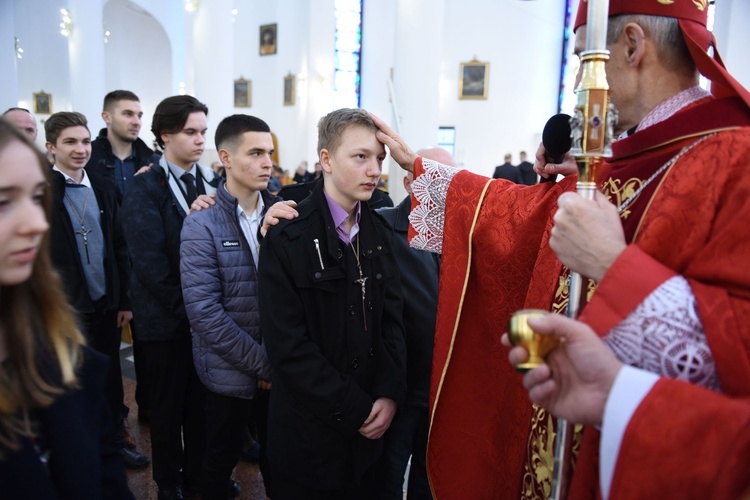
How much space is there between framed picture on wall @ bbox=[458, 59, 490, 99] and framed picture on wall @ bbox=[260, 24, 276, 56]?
19.8ft

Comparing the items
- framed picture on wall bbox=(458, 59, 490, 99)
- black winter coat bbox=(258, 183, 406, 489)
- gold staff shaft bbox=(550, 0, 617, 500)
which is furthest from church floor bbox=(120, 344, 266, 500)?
framed picture on wall bbox=(458, 59, 490, 99)

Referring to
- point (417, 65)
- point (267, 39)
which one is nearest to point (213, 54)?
point (267, 39)

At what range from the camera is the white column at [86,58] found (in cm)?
1245

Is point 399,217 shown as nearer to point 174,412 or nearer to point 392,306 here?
point 392,306

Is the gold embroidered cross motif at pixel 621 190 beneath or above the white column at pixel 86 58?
beneath

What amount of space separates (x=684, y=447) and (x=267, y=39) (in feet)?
59.3

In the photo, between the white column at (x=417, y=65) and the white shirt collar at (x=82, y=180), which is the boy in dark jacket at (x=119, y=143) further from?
the white column at (x=417, y=65)

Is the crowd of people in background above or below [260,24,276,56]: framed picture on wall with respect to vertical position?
below

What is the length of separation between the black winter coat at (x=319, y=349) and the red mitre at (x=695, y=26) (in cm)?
114

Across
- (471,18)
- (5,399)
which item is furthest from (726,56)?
(5,399)

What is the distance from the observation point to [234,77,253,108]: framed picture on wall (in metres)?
17.5

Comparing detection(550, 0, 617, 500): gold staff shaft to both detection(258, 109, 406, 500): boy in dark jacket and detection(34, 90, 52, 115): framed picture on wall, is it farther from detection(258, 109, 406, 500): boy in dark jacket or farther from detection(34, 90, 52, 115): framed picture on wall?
detection(34, 90, 52, 115): framed picture on wall

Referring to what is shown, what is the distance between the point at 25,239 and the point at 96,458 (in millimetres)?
489

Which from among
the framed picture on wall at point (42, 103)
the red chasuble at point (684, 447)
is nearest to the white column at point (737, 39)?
the red chasuble at point (684, 447)
